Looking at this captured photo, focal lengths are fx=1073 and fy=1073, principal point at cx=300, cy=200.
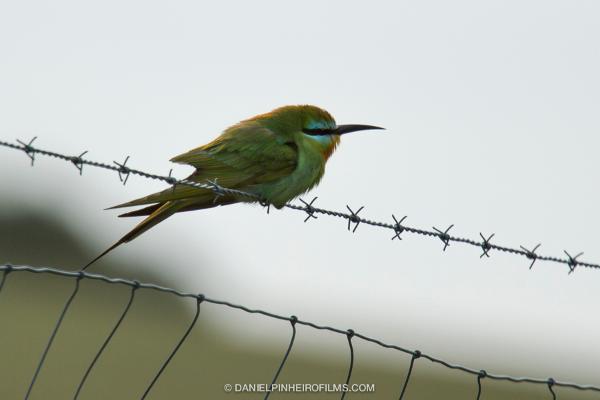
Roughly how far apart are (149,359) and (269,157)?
482 centimetres

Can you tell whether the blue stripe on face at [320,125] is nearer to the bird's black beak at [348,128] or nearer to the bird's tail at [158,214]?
the bird's black beak at [348,128]

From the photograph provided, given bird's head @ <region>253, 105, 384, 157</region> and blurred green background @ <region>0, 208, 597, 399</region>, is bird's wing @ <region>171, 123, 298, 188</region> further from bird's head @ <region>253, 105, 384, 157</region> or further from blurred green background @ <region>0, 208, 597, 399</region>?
blurred green background @ <region>0, 208, 597, 399</region>

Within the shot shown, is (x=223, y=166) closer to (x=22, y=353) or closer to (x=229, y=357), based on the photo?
(x=22, y=353)

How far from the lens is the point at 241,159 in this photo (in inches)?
225

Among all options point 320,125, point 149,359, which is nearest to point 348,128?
point 320,125

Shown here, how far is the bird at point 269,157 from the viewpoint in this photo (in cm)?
561

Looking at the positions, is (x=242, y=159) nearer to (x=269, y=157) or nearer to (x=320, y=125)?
(x=269, y=157)

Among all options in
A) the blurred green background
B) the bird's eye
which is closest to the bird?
the bird's eye

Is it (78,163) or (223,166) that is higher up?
(223,166)

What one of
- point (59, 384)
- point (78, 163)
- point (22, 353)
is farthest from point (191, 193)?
point (22, 353)

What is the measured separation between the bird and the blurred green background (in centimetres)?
303

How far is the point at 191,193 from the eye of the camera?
16.6ft

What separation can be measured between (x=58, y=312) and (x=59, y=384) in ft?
10.8

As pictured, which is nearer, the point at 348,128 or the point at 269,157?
the point at 269,157
